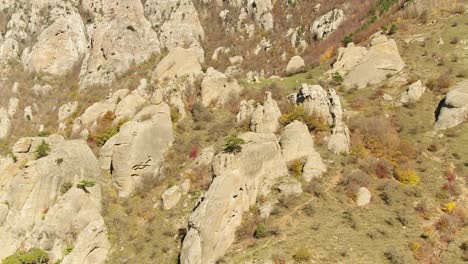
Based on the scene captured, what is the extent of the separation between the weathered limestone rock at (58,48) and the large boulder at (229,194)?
243 feet

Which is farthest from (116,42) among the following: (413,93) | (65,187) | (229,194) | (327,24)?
(229,194)

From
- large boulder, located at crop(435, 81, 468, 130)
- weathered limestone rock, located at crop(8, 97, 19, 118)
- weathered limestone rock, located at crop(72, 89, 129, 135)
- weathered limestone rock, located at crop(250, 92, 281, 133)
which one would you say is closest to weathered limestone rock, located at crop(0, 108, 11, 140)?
weathered limestone rock, located at crop(8, 97, 19, 118)

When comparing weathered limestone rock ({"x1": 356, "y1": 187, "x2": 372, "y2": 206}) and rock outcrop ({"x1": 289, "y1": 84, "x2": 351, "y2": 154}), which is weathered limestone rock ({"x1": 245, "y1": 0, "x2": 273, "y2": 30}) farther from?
weathered limestone rock ({"x1": 356, "y1": 187, "x2": 372, "y2": 206})

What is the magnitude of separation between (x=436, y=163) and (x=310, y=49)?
49.8 meters

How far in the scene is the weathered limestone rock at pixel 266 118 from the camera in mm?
30453

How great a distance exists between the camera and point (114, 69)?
74.8 metres

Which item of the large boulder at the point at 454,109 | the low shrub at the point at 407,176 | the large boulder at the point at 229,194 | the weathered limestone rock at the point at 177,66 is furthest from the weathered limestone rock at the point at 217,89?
the large boulder at the point at 454,109

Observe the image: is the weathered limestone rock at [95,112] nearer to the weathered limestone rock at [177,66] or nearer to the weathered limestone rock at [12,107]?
the weathered limestone rock at [177,66]

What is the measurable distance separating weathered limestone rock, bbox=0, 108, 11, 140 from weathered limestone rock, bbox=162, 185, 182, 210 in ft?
187

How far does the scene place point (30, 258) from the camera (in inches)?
Answer: 838

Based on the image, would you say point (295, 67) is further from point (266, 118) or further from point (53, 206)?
point (53, 206)

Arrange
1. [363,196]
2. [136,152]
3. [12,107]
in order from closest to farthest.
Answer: [363,196] < [136,152] < [12,107]

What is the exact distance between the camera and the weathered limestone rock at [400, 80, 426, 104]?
3406cm

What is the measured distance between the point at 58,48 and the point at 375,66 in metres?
74.7
